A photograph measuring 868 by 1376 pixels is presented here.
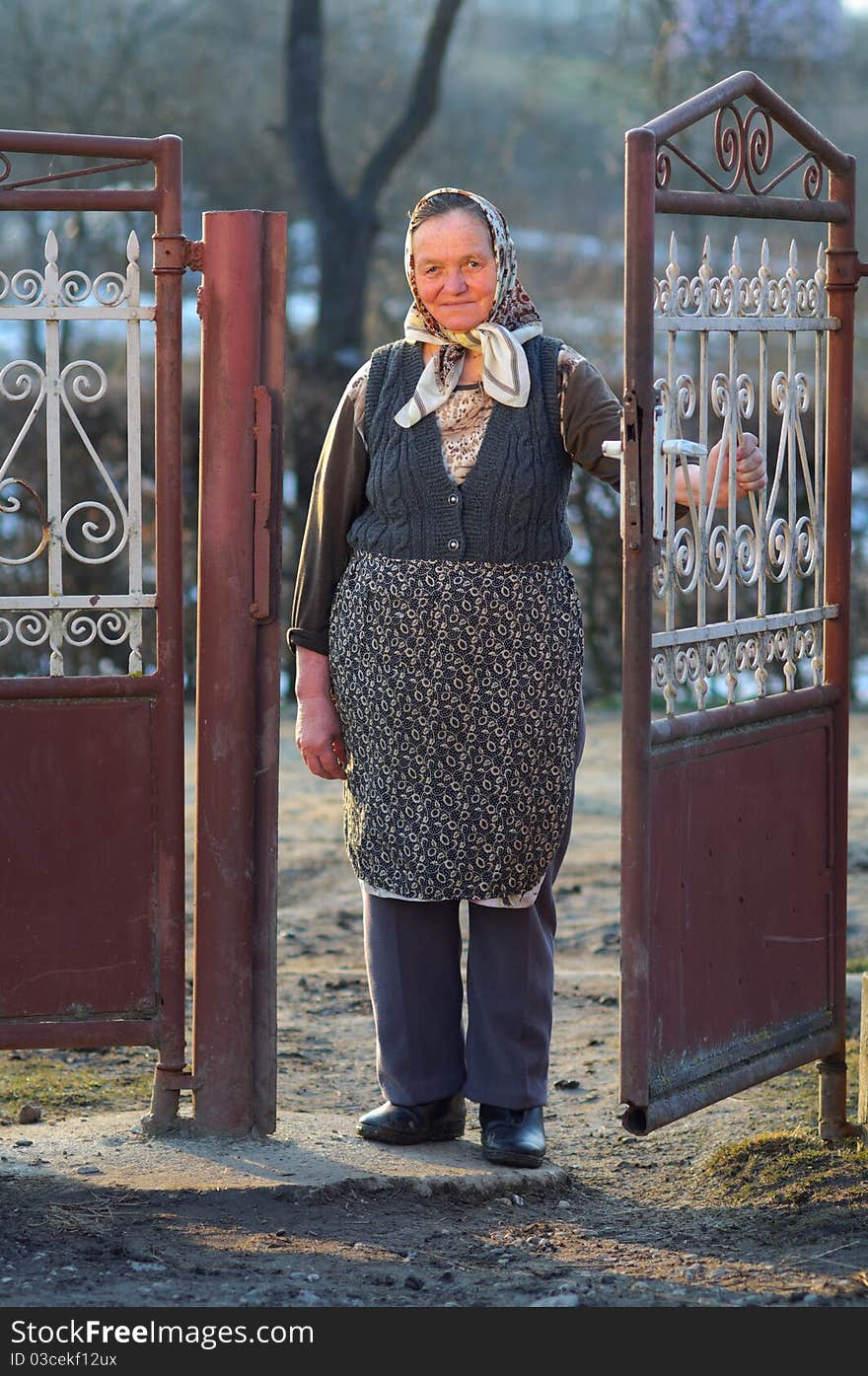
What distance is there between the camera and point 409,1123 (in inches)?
146

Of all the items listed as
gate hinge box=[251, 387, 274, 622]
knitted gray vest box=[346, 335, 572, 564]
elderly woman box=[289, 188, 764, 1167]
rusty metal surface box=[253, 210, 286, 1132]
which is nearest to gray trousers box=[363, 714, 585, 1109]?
elderly woman box=[289, 188, 764, 1167]

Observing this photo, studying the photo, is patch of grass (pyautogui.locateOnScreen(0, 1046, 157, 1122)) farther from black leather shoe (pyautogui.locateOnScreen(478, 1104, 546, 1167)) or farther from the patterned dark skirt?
the patterned dark skirt

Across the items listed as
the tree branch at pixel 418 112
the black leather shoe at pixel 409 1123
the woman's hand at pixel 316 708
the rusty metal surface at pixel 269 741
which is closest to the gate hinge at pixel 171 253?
the rusty metal surface at pixel 269 741

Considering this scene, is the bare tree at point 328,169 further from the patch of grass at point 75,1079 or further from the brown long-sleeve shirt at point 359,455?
the brown long-sleeve shirt at point 359,455

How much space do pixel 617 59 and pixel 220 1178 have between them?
1190 cm

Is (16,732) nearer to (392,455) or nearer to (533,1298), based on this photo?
(392,455)

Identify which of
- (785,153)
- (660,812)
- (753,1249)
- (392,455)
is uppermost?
(785,153)

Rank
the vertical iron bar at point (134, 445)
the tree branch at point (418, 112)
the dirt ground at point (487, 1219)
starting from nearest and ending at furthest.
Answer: the dirt ground at point (487, 1219)
the vertical iron bar at point (134, 445)
the tree branch at point (418, 112)

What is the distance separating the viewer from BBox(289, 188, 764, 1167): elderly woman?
11.2ft

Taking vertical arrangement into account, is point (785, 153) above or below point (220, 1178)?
above

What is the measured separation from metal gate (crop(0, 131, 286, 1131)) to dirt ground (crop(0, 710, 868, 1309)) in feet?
1.01

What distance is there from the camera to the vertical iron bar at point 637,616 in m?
3.15

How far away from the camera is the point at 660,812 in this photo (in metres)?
3.30
